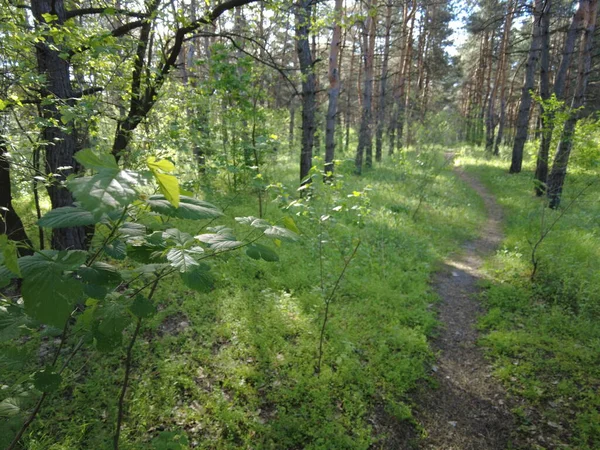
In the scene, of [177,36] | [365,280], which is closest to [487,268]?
[365,280]

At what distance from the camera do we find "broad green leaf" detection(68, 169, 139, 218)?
81 centimetres

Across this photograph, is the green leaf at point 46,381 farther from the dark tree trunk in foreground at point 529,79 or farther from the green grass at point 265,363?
the dark tree trunk in foreground at point 529,79

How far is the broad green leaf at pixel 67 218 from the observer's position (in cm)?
101

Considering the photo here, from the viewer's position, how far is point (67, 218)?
1.04m

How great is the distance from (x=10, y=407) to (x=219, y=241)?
1.48 m

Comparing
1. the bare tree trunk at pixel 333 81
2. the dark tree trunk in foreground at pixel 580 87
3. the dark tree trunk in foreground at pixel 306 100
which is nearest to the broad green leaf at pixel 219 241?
the dark tree trunk in foreground at pixel 306 100

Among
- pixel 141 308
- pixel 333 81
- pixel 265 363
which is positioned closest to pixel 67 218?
pixel 141 308

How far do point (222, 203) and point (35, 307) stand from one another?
23.5 ft

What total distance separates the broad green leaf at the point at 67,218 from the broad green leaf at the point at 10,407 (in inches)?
49.9

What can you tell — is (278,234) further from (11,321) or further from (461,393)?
(461,393)

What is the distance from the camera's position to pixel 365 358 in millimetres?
3988

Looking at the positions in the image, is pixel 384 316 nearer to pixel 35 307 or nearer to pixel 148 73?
pixel 35 307

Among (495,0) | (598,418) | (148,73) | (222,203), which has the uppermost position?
(495,0)

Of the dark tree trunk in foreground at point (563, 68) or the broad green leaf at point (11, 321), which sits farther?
the dark tree trunk in foreground at point (563, 68)
